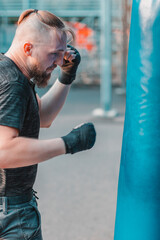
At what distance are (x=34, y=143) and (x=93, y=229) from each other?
85.6 inches

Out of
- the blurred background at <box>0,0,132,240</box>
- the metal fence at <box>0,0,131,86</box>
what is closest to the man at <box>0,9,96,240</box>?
the blurred background at <box>0,0,132,240</box>

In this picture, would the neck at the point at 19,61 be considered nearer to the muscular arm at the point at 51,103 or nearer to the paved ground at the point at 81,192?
the muscular arm at the point at 51,103

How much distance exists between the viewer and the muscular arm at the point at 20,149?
1.41 metres

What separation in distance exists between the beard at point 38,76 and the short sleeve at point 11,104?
111 mm

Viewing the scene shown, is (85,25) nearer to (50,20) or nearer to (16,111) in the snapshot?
(50,20)

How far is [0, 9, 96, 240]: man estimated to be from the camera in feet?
4.70

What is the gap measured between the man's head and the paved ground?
6.83 ft

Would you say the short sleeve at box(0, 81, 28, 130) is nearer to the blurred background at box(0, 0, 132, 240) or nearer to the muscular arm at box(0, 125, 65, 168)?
the muscular arm at box(0, 125, 65, 168)

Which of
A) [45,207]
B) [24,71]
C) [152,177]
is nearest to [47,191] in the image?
[45,207]

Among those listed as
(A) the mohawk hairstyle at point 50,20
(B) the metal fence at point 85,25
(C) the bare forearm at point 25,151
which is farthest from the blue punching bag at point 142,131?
(B) the metal fence at point 85,25

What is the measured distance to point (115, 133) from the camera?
7.01 meters

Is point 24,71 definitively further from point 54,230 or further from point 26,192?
point 54,230

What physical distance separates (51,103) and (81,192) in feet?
7.89

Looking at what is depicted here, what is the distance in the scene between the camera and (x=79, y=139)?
1536 mm
